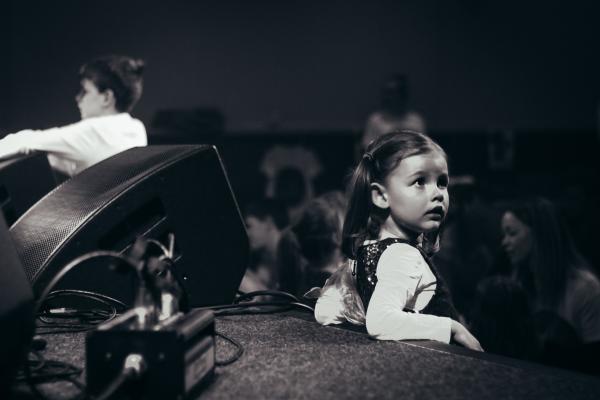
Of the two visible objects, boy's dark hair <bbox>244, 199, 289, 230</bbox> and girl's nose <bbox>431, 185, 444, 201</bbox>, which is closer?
girl's nose <bbox>431, 185, 444, 201</bbox>

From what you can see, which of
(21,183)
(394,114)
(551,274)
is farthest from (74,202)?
(394,114)

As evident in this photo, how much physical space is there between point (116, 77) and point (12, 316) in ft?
5.22

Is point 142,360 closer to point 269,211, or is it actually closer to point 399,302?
point 399,302

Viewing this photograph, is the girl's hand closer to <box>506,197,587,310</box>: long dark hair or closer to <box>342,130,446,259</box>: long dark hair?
<box>342,130,446,259</box>: long dark hair

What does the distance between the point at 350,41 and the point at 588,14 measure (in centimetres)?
191

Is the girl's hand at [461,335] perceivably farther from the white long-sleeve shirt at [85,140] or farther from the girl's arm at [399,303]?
the white long-sleeve shirt at [85,140]

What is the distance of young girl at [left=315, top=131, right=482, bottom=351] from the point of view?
0.95 m

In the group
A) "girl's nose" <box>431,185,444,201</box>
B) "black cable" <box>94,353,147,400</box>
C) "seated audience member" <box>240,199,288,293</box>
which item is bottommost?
"seated audience member" <box>240,199,288,293</box>

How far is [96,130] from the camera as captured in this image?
6.18ft

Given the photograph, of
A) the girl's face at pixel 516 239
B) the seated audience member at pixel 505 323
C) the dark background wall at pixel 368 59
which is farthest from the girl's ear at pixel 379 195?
the dark background wall at pixel 368 59

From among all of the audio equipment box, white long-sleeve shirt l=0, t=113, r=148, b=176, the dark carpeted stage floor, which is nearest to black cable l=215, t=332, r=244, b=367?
the dark carpeted stage floor

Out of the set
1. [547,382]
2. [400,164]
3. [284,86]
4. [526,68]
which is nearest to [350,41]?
[284,86]

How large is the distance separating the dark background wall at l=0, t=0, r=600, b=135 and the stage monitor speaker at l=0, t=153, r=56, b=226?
4.22 m

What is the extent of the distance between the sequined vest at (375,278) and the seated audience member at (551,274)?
2.32ft
